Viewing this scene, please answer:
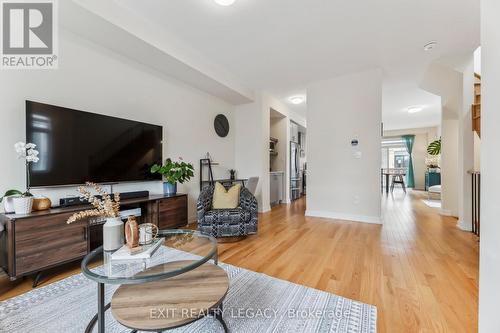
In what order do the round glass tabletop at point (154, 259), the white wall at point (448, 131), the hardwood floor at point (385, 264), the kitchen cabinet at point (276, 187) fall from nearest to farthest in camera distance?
the round glass tabletop at point (154, 259)
the hardwood floor at point (385, 264)
the white wall at point (448, 131)
the kitchen cabinet at point (276, 187)

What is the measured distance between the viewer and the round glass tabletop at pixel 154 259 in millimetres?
1055

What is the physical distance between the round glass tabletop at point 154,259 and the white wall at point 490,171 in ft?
4.19

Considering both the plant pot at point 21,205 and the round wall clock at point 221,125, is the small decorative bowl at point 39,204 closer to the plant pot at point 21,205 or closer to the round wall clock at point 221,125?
the plant pot at point 21,205

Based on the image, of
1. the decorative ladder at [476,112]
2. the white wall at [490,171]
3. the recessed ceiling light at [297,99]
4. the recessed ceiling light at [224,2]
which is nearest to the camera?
the white wall at [490,171]

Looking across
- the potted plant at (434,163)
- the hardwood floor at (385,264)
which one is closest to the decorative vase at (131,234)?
the hardwood floor at (385,264)

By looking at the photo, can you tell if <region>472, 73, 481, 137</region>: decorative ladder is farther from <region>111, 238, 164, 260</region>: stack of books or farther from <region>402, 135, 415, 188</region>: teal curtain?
<region>402, 135, 415, 188</region>: teal curtain

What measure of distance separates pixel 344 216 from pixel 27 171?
14.0 feet

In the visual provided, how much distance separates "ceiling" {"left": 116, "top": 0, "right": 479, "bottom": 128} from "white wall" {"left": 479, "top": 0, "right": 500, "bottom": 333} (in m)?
1.71

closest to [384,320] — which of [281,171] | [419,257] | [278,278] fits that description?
[278,278]

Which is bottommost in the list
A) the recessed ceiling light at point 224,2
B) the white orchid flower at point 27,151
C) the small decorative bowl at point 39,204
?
the small decorative bowl at point 39,204

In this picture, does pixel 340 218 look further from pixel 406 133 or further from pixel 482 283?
pixel 406 133

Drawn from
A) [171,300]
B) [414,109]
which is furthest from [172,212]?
[414,109]

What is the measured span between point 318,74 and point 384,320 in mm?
3648

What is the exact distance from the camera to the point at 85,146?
7.34 feet
